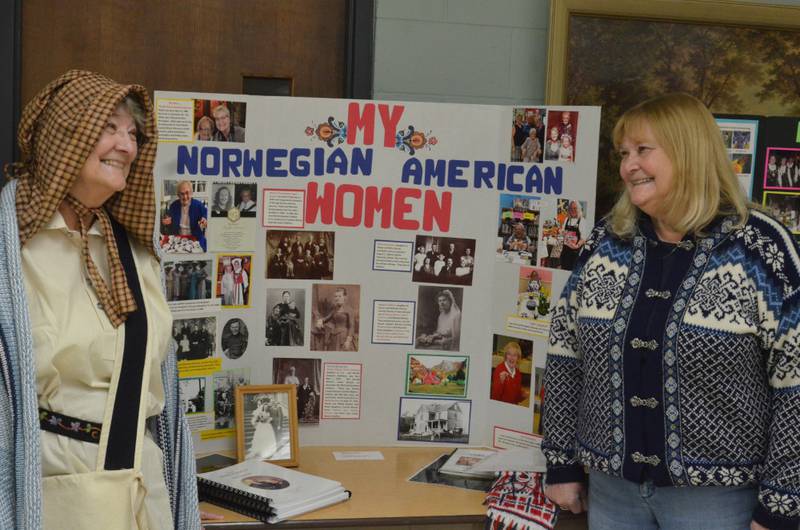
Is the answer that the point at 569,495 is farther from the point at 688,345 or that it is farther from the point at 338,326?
the point at 338,326

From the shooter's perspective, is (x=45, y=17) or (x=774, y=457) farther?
(x=45, y=17)

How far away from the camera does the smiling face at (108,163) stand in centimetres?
167

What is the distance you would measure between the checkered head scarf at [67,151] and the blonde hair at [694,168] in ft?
3.37

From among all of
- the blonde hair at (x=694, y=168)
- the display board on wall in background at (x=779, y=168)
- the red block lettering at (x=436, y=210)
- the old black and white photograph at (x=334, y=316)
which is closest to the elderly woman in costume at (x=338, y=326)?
the old black and white photograph at (x=334, y=316)

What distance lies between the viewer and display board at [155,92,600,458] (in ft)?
7.84

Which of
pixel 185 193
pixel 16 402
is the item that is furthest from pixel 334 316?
pixel 16 402

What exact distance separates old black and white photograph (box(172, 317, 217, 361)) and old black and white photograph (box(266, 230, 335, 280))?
203 millimetres

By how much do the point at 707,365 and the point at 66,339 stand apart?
46.8 inches

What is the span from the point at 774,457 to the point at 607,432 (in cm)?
32

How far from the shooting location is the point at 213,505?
6.99 ft

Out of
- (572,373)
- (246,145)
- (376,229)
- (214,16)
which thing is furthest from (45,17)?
(572,373)

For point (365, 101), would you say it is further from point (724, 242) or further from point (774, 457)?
point (774, 457)

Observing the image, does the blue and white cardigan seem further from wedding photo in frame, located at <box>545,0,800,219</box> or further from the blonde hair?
wedding photo in frame, located at <box>545,0,800,219</box>

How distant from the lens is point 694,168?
1.87 meters
